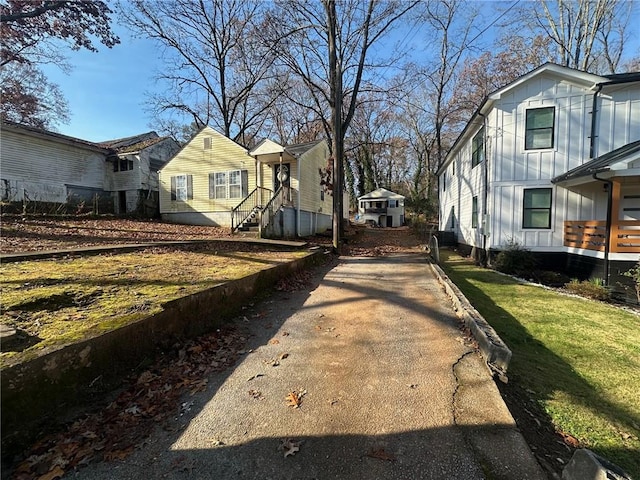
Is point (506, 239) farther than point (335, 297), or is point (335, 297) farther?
point (506, 239)

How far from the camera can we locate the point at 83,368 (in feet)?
8.70

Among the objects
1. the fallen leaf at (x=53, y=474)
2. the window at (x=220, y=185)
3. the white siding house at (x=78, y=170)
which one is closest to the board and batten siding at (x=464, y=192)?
the window at (x=220, y=185)

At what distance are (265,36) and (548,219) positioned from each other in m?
14.3

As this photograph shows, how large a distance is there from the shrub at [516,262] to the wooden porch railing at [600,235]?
4.59ft

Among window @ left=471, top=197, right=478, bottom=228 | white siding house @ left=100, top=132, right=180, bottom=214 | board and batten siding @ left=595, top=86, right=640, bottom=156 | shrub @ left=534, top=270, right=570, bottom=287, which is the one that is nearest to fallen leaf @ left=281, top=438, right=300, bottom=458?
shrub @ left=534, top=270, right=570, bottom=287

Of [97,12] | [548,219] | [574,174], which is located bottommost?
[548,219]

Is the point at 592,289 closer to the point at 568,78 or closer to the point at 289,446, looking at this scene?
the point at 568,78

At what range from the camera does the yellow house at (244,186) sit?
15.6 m

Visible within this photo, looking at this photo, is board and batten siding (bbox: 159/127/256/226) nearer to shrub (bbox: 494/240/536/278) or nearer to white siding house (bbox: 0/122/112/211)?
white siding house (bbox: 0/122/112/211)

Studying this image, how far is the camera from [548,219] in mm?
11320

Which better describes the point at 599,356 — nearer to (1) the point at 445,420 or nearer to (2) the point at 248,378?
(1) the point at 445,420

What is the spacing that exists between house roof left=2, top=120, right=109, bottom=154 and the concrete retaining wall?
21.0 m

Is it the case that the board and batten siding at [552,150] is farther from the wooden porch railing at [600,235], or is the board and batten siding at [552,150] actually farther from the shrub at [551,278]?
the shrub at [551,278]

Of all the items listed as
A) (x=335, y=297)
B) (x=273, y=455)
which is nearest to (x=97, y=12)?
(x=335, y=297)
